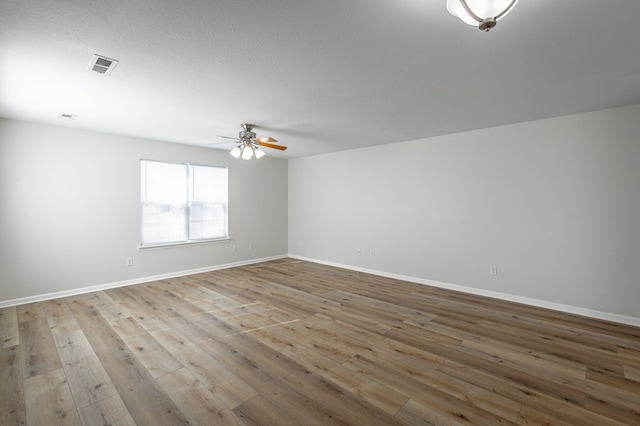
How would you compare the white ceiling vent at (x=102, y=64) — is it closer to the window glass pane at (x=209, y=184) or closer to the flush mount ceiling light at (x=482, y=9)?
the flush mount ceiling light at (x=482, y=9)

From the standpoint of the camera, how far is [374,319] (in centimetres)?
349

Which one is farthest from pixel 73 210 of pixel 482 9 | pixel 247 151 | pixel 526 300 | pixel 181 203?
pixel 526 300

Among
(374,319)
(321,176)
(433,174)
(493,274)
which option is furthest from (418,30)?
(321,176)

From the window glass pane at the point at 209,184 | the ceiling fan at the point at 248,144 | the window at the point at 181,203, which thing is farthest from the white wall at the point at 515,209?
the window at the point at 181,203

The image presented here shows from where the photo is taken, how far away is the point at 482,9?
4.20 feet

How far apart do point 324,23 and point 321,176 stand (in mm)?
4934

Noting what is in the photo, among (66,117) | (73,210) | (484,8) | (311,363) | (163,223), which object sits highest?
(66,117)

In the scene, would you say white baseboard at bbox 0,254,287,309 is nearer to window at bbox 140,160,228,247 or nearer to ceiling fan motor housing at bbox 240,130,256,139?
window at bbox 140,160,228,247

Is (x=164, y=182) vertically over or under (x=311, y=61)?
under

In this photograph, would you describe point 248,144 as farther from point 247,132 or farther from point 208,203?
point 208,203

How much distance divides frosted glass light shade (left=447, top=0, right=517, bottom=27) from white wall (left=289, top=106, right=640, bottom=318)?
3.48 m

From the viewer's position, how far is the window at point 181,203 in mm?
5203

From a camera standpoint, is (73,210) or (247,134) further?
(73,210)

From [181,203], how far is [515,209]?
5.70 metres
